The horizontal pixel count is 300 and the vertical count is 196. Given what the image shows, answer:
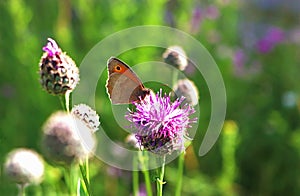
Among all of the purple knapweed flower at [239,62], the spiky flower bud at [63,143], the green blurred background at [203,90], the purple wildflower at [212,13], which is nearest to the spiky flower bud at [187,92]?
the spiky flower bud at [63,143]

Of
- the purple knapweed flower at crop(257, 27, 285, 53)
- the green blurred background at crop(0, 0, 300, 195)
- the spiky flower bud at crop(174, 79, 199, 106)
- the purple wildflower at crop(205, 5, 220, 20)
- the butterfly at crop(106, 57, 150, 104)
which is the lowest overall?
the butterfly at crop(106, 57, 150, 104)

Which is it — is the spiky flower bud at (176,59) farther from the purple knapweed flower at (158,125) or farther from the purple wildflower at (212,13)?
the purple wildflower at (212,13)

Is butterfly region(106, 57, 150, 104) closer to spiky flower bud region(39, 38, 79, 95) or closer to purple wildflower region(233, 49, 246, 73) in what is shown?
spiky flower bud region(39, 38, 79, 95)

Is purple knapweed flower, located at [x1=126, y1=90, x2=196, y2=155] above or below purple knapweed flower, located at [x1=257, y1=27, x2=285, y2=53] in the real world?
below

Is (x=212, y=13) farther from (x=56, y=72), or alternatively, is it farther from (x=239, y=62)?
A: (x=56, y=72)

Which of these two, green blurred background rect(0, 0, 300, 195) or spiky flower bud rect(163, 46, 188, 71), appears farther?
green blurred background rect(0, 0, 300, 195)

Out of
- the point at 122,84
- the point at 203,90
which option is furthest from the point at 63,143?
the point at 203,90

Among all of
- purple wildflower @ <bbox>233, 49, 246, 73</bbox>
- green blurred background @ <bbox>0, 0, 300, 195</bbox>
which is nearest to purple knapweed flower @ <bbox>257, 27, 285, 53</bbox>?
green blurred background @ <bbox>0, 0, 300, 195</bbox>
